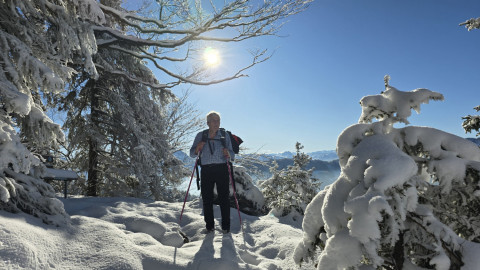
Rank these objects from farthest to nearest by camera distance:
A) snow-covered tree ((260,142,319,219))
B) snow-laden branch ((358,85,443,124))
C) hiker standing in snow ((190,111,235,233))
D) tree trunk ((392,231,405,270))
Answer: snow-covered tree ((260,142,319,219)) → hiker standing in snow ((190,111,235,233)) → snow-laden branch ((358,85,443,124)) → tree trunk ((392,231,405,270))

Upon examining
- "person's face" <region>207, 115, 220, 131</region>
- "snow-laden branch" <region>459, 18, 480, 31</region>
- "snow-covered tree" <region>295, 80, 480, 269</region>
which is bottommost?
"snow-covered tree" <region>295, 80, 480, 269</region>

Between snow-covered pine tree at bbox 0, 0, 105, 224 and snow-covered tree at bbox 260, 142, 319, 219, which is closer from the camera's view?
snow-covered pine tree at bbox 0, 0, 105, 224

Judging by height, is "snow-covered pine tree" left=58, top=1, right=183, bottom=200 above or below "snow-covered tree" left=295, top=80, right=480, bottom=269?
above

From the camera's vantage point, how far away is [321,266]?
1.73 m

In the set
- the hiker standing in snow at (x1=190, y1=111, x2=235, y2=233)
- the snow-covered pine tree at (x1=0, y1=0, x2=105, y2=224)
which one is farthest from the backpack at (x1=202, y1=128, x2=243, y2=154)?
the snow-covered pine tree at (x1=0, y1=0, x2=105, y2=224)

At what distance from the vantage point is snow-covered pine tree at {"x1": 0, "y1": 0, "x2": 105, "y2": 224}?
9.55ft

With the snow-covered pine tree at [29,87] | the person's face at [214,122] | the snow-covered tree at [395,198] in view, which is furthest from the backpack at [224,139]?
the snow-covered tree at [395,198]

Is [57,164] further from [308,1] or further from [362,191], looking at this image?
[362,191]

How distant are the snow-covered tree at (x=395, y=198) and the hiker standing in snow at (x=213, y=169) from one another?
118 inches

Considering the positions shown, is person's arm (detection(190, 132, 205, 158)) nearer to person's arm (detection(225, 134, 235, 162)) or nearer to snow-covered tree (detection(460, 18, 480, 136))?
person's arm (detection(225, 134, 235, 162))

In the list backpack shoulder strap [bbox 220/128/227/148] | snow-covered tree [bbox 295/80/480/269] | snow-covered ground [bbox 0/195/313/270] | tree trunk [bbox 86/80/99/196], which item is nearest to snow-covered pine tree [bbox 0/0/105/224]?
snow-covered ground [bbox 0/195/313/270]

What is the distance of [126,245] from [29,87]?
2.69m

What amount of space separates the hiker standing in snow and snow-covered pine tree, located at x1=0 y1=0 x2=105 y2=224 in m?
2.24


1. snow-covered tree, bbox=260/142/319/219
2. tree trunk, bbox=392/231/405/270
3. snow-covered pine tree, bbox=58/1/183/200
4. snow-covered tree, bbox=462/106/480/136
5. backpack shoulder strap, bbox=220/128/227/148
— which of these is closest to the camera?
tree trunk, bbox=392/231/405/270
